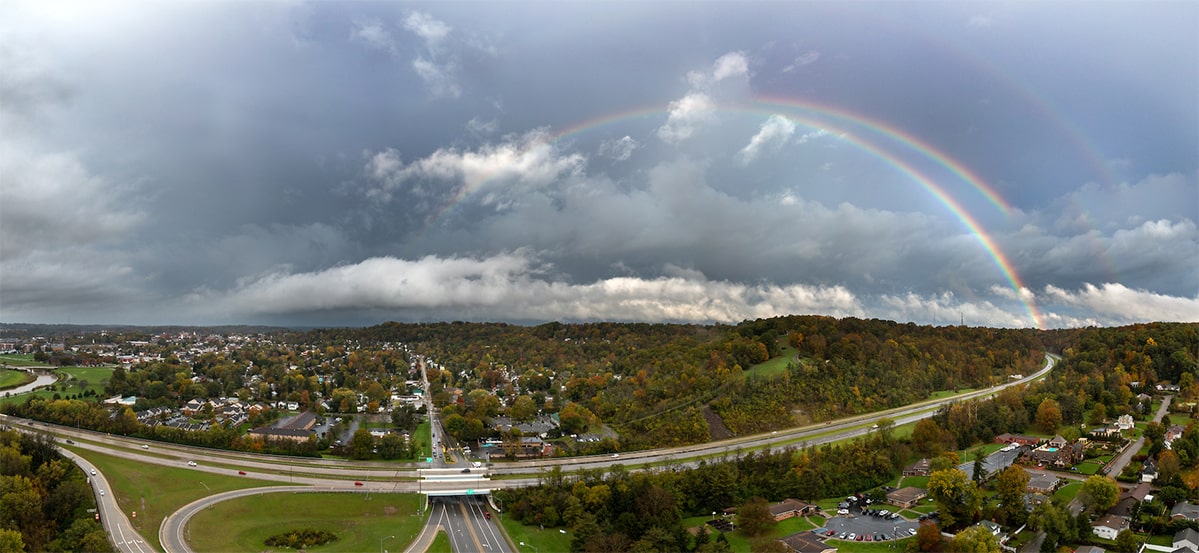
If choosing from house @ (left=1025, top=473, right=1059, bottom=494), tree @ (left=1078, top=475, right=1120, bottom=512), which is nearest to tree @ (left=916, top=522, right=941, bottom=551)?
tree @ (left=1078, top=475, right=1120, bottom=512)

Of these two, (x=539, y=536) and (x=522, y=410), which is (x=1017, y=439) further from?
(x=522, y=410)

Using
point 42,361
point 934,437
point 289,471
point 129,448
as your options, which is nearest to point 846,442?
point 934,437

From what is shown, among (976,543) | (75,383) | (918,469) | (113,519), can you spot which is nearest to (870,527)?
(976,543)

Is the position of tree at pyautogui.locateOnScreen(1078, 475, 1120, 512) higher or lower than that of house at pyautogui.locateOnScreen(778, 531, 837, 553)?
higher

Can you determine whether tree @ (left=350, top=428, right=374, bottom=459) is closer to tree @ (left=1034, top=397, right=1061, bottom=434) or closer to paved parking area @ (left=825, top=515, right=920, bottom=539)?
paved parking area @ (left=825, top=515, right=920, bottom=539)

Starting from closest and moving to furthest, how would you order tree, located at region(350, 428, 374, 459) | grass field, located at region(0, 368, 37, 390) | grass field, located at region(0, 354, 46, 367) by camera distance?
1. tree, located at region(350, 428, 374, 459)
2. grass field, located at region(0, 368, 37, 390)
3. grass field, located at region(0, 354, 46, 367)
